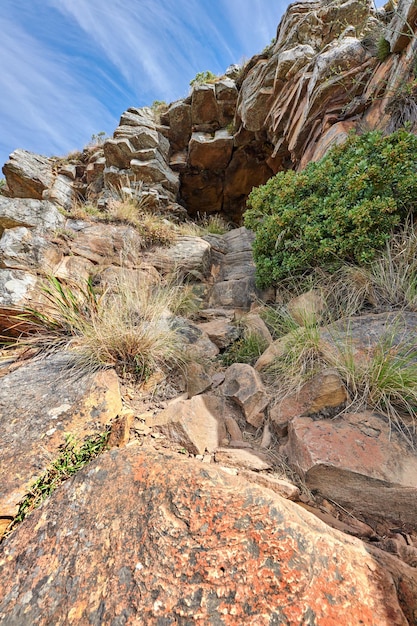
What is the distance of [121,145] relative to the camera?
8375 millimetres

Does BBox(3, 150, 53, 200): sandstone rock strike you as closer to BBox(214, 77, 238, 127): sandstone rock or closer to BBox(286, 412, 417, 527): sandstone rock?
BBox(214, 77, 238, 127): sandstone rock

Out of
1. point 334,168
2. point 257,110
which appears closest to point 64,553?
point 334,168

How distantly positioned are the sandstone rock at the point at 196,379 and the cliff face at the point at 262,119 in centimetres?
463

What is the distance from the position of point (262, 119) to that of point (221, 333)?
7.26m

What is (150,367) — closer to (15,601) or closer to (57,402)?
(57,402)

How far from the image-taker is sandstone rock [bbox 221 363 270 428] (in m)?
2.22

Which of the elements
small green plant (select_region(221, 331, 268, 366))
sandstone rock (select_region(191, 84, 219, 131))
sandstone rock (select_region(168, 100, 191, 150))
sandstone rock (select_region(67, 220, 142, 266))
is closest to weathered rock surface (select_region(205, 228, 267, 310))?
small green plant (select_region(221, 331, 268, 366))

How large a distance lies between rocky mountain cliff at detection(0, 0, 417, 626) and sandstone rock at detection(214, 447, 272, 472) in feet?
0.04

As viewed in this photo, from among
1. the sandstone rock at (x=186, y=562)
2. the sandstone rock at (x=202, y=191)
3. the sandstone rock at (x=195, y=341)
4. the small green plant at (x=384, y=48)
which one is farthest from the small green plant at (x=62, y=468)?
the sandstone rock at (x=202, y=191)

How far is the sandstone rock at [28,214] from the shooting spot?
195 inches

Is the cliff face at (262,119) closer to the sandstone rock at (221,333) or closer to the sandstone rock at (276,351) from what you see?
the sandstone rock at (276,351)

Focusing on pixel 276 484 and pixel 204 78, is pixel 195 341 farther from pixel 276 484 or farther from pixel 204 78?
pixel 204 78

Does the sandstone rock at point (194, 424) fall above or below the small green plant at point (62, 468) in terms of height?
below

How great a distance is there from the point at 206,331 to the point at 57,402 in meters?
2.10
